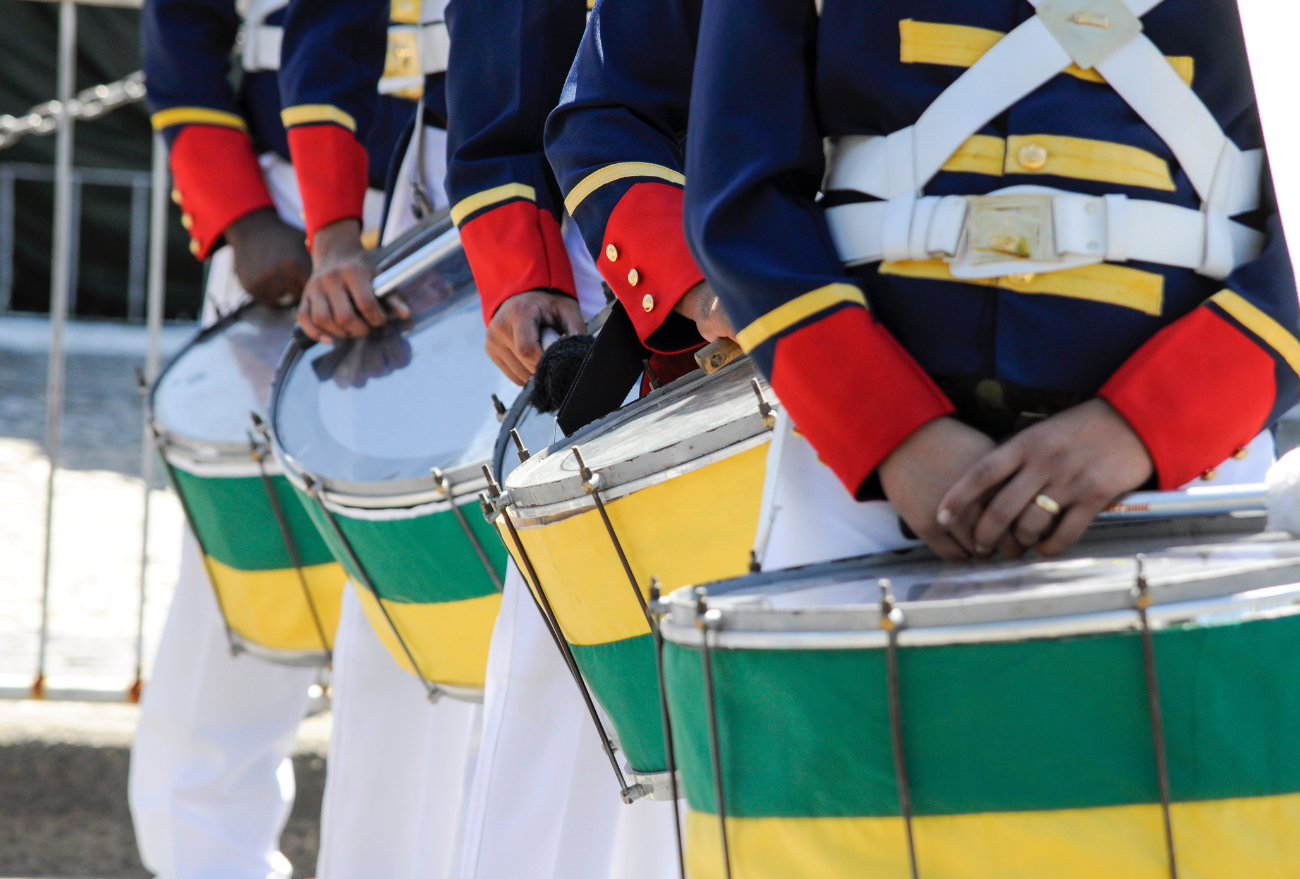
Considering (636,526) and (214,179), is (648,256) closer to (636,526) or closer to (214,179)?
(636,526)

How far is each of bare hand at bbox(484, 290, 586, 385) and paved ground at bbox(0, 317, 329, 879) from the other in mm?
1531

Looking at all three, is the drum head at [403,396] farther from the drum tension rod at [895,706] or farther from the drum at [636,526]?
the drum tension rod at [895,706]

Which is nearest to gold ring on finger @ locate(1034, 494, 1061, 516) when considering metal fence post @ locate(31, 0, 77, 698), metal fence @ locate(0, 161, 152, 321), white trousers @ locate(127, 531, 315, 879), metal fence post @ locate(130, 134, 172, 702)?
white trousers @ locate(127, 531, 315, 879)

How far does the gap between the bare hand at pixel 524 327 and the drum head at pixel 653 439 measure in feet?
1.12

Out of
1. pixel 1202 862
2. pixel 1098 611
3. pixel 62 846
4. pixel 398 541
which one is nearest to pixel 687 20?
pixel 398 541

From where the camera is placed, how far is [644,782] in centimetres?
150

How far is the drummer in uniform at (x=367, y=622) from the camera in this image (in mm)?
2426

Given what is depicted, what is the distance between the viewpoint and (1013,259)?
1.11m

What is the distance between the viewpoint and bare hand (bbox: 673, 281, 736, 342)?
1.49 metres

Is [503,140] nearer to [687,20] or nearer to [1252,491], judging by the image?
[687,20]

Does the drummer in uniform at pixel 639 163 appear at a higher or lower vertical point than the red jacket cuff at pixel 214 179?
lower

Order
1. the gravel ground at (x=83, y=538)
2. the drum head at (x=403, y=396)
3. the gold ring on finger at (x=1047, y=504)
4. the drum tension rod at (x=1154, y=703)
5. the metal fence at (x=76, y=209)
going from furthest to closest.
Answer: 1. the metal fence at (x=76, y=209)
2. the gravel ground at (x=83, y=538)
3. the drum head at (x=403, y=396)
4. the gold ring on finger at (x=1047, y=504)
5. the drum tension rod at (x=1154, y=703)

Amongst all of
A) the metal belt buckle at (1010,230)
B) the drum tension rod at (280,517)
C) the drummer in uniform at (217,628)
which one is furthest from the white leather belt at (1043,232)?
the drummer in uniform at (217,628)

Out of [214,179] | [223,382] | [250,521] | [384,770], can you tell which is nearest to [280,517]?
[250,521]
